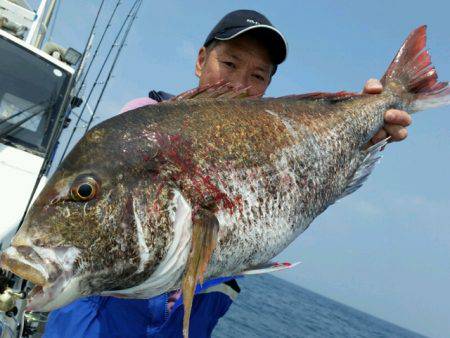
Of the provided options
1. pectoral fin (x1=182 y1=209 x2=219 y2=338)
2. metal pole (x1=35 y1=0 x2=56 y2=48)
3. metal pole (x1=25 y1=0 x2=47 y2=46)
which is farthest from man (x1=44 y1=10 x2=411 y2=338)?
metal pole (x1=35 y1=0 x2=56 y2=48)

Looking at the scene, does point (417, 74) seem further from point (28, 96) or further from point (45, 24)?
point (45, 24)

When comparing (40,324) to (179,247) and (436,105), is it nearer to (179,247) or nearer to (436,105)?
(179,247)

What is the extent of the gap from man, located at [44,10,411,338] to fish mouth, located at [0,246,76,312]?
1072 millimetres

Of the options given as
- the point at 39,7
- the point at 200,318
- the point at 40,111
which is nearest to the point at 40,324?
the point at 200,318

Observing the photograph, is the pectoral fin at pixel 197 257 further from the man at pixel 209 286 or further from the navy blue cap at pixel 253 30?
the navy blue cap at pixel 253 30

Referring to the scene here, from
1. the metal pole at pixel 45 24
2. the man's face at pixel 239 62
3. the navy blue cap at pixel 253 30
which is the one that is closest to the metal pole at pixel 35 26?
the metal pole at pixel 45 24

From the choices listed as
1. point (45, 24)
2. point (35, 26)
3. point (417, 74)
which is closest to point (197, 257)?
point (417, 74)

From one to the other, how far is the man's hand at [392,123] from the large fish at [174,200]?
0.83 m

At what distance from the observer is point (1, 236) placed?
4281 mm

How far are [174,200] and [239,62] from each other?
1.40 metres

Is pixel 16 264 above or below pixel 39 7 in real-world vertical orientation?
below

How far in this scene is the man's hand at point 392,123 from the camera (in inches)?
124

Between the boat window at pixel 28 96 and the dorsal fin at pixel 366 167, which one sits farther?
the boat window at pixel 28 96

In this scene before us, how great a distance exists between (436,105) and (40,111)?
4.34 m
